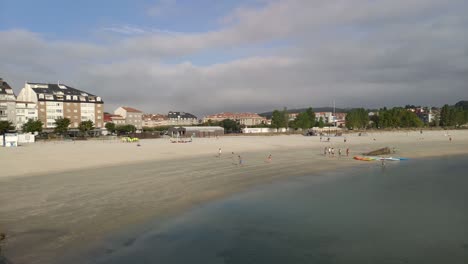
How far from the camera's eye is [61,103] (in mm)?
100312

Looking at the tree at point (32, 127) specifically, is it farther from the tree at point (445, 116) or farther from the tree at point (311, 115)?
the tree at point (445, 116)

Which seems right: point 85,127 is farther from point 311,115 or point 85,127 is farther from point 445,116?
point 445,116

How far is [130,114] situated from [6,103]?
189ft

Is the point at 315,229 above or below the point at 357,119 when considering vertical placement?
below

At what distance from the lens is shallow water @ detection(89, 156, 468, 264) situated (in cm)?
1134

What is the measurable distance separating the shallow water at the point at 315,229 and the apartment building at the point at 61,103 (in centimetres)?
9244

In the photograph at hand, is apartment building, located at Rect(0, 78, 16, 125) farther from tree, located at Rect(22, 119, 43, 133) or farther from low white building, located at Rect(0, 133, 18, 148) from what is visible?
low white building, located at Rect(0, 133, 18, 148)

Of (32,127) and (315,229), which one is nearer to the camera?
(315,229)

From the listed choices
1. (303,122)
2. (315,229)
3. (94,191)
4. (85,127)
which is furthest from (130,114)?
(315,229)

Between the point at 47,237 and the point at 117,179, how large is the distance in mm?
12453

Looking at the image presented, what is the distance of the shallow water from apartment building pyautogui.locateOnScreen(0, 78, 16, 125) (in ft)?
265

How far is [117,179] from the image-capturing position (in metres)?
24.9

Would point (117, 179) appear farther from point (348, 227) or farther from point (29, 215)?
point (348, 227)

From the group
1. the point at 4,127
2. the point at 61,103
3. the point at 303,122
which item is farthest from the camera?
the point at 303,122
